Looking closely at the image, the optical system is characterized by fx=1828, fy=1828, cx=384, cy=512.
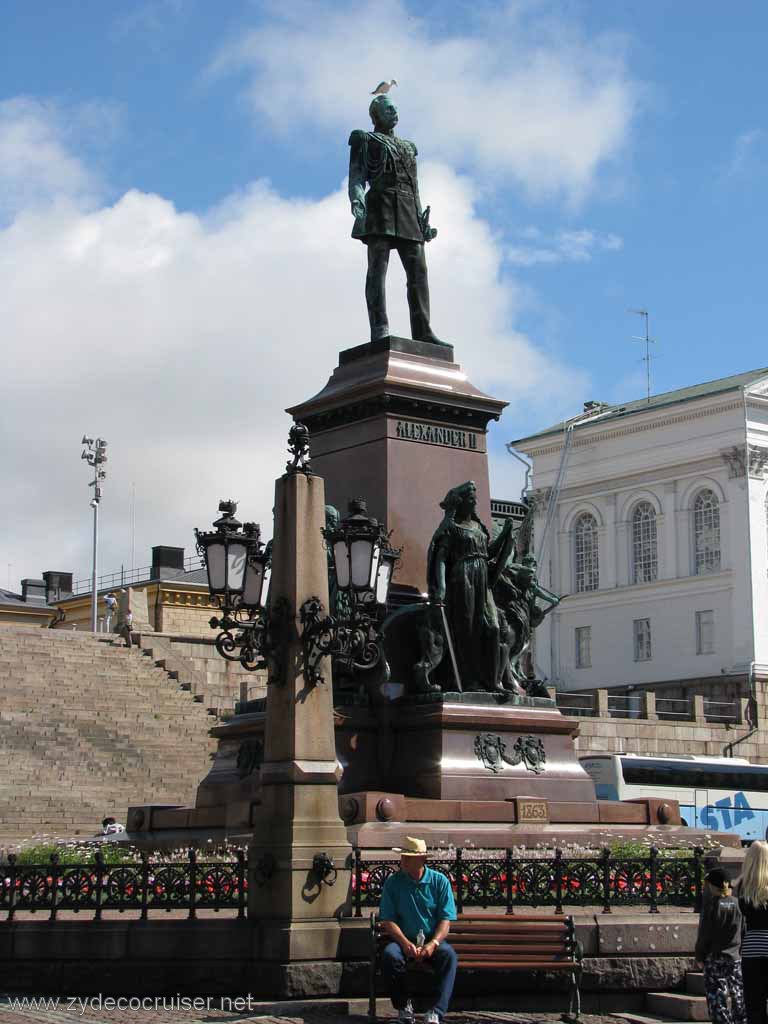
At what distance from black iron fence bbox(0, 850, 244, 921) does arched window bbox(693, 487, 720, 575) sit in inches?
2184

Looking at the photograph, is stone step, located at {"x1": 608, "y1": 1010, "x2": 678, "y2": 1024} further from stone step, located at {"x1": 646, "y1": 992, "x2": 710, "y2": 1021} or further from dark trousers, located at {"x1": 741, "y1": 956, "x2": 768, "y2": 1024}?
dark trousers, located at {"x1": 741, "y1": 956, "x2": 768, "y2": 1024}

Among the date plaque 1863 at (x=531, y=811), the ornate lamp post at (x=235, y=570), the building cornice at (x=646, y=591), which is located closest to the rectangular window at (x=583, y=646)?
the building cornice at (x=646, y=591)

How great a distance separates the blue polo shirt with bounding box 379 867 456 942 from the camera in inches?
436

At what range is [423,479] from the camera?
17.6 m

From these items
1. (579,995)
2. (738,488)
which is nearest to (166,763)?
(579,995)

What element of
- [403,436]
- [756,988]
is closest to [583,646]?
[403,436]

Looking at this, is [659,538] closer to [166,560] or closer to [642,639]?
[642,639]

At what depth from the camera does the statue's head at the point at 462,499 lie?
1666cm

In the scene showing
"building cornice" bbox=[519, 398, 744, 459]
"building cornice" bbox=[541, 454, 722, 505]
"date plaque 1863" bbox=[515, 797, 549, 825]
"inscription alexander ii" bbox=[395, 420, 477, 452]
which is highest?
"building cornice" bbox=[519, 398, 744, 459]

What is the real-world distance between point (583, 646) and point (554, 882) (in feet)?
201

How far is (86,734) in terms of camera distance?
40312mm

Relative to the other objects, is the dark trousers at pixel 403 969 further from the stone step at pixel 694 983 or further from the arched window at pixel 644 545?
the arched window at pixel 644 545

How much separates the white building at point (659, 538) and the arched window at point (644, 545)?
55 millimetres

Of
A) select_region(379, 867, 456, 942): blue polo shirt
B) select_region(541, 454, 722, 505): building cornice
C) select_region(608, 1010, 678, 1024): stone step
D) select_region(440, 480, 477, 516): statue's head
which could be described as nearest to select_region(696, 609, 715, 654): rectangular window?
select_region(541, 454, 722, 505): building cornice
